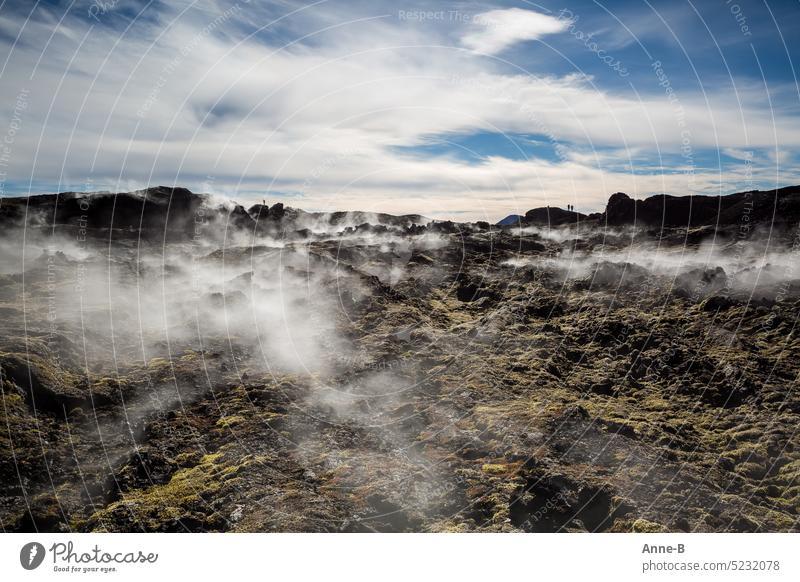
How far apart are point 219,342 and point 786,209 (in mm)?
131793

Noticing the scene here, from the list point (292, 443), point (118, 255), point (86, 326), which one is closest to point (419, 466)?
point (292, 443)

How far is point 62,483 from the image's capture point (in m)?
26.7

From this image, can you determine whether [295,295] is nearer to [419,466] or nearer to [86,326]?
[86,326]

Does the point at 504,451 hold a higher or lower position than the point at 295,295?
lower
